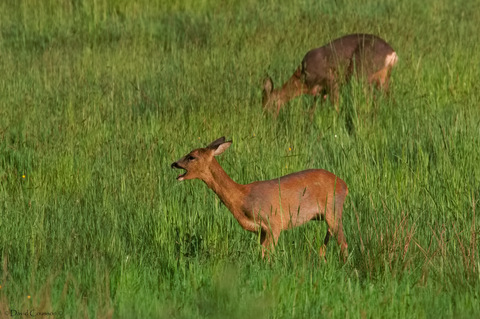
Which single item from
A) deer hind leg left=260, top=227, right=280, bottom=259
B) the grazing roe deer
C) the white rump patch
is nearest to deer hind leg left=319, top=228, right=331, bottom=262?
deer hind leg left=260, top=227, right=280, bottom=259

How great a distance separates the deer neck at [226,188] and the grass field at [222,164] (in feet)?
0.48

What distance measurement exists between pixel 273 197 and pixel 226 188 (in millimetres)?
311

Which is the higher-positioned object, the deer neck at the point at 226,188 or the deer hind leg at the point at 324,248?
the deer neck at the point at 226,188

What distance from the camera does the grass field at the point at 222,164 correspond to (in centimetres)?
421

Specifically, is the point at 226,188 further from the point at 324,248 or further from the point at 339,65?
the point at 339,65

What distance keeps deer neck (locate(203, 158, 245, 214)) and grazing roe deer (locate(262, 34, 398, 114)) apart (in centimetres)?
402

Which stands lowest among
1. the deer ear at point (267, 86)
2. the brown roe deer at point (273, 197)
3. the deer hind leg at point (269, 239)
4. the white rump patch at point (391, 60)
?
the deer ear at point (267, 86)

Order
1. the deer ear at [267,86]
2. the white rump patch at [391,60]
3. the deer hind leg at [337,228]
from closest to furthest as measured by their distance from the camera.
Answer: the deer hind leg at [337,228] → the deer ear at [267,86] → the white rump patch at [391,60]

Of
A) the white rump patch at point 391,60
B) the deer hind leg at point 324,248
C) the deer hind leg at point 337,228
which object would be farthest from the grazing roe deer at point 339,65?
the deer hind leg at point 337,228

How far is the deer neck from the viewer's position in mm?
5312

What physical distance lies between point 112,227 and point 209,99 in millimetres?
3643

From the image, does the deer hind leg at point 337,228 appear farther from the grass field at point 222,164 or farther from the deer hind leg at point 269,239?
the deer hind leg at point 269,239

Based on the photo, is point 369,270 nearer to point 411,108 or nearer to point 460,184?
point 460,184

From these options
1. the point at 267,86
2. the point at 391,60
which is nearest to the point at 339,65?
the point at 391,60
